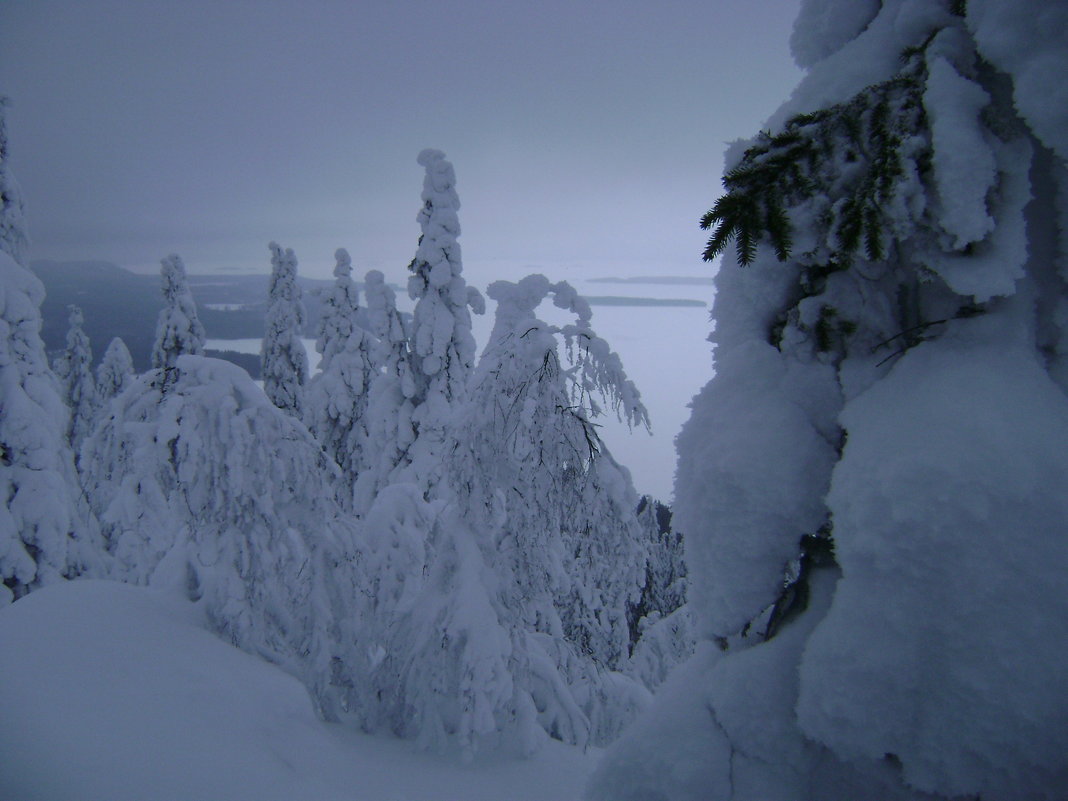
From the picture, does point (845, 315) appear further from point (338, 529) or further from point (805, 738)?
point (338, 529)

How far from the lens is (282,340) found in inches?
940

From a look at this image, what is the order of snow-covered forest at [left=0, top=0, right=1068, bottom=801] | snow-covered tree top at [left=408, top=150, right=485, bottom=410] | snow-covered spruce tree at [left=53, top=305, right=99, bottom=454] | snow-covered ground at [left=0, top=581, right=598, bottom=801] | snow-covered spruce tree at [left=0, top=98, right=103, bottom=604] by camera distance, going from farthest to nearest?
snow-covered spruce tree at [left=53, top=305, right=99, bottom=454], snow-covered tree top at [left=408, top=150, right=485, bottom=410], snow-covered spruce tree at [left=0, top=98, right=103, bottom=604], snow-covered ground at [left=0, top=581, right=598, bottom=801], snow-covered forest at [left=0, top=0, right=1068, bottom=801]

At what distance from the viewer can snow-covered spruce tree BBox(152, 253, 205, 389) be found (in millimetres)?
21188

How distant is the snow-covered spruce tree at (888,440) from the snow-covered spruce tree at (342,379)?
61.6 ft

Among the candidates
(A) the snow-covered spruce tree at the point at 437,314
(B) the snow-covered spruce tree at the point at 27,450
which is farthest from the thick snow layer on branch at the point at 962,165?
(B) the snow-covered spruce tree at the point at 27,450

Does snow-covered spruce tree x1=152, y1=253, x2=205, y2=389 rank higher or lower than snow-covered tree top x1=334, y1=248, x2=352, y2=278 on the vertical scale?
lower

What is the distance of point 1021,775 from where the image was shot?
1615 mm

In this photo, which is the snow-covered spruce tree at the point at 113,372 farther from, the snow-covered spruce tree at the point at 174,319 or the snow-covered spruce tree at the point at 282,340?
the snow-covered spruce tree at the point at 282,340

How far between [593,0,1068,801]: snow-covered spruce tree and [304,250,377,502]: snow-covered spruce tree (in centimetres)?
1878

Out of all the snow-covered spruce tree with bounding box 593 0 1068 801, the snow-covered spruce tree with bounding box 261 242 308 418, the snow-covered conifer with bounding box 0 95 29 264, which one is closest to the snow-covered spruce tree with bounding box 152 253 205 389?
the snow-covered spruce tree with bounding box 261 242 308 418

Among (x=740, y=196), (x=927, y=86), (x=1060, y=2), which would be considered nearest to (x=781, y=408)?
(x=740, y=196)

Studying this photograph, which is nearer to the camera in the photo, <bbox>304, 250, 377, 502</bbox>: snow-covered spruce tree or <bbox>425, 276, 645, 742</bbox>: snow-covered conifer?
<bbox>425, 276, 645, 742</bbox>: snow-covered conifer

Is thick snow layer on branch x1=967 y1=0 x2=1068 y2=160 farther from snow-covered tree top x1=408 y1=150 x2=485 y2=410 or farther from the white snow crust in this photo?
snow-covered tree top x1=408 y1=150 x2=485 y2=410

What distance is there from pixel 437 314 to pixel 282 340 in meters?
12.6
